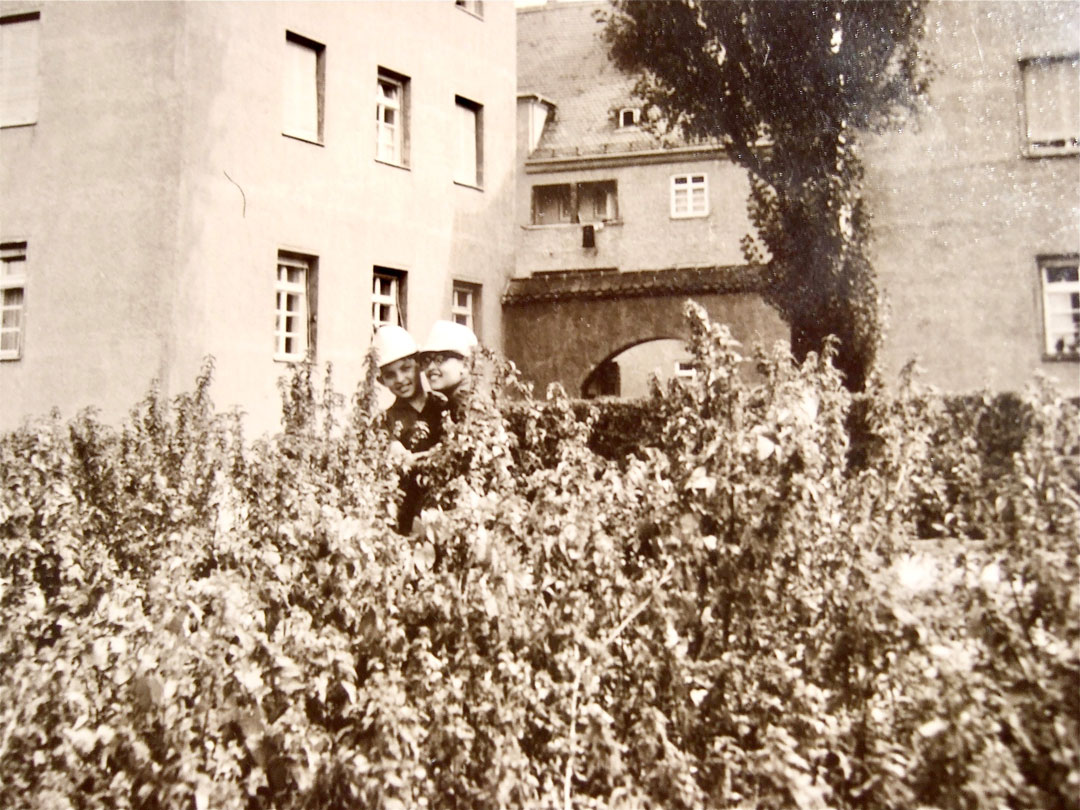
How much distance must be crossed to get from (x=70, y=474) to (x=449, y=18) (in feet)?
41.9

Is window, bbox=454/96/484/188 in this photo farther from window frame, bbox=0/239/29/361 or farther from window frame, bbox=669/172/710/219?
window frame, bbox=669/172/710/219

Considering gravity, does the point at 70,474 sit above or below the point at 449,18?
below

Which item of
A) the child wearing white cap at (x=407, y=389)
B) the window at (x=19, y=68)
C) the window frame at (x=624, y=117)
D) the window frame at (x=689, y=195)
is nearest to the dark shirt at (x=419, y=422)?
the child wearing white cap at (x=407, y=389)

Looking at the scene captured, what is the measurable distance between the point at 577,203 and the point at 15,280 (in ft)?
61.9

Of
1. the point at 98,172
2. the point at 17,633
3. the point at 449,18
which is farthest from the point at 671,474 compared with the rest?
the point at 449,18

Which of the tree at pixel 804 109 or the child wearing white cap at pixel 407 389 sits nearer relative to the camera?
the child wearing white cap at pixel 407 389

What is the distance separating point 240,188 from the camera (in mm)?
12859

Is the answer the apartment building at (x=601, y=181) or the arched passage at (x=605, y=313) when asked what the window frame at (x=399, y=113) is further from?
the apartment building at (x=601, y=181)

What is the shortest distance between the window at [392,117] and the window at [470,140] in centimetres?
121

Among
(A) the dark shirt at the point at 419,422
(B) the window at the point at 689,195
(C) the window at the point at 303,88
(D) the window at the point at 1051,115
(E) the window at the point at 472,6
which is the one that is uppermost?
(E) the window at the point at 472,6

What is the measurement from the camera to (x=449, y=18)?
53.0 feet

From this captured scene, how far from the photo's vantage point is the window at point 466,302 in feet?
53.0

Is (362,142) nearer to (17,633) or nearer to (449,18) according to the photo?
(449,18)

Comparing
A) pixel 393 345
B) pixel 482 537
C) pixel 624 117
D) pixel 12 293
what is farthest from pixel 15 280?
pixel 624 117
